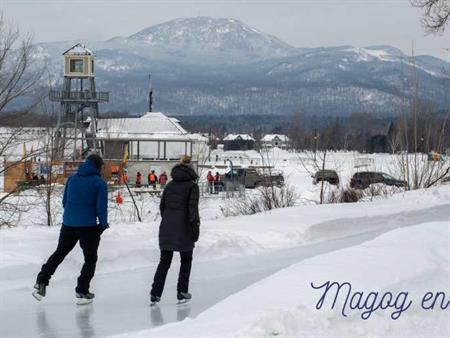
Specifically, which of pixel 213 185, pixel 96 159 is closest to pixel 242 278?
pixel 96 159

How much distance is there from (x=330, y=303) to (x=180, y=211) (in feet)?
6.99

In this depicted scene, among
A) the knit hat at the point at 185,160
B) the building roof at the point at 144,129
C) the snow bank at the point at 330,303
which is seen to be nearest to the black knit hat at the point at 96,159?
the knit hat at the point at 185,160

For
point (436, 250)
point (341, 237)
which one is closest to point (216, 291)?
point (436, 250)

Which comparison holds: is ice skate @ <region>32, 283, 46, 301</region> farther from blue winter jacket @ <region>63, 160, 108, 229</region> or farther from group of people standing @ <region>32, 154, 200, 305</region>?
blue winter jacket @ <region>63, 160, 108, 229</region>

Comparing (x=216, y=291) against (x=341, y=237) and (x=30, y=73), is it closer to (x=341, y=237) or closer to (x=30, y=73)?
(x=341, y=237)

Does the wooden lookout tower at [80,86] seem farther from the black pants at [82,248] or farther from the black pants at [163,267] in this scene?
the black pants at [163,267]

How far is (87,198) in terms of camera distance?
8.20 m

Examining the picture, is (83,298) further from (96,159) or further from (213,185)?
(213,185)

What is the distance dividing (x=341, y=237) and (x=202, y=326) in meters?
9.98

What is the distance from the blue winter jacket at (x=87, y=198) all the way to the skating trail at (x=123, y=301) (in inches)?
42.1

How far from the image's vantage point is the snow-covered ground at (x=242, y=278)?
694 cm

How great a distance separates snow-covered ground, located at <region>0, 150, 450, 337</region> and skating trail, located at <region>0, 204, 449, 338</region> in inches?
0.5

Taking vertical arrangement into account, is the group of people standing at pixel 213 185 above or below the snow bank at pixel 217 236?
below

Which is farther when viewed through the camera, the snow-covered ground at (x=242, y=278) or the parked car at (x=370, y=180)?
the parked car at (x=370, y=180)
